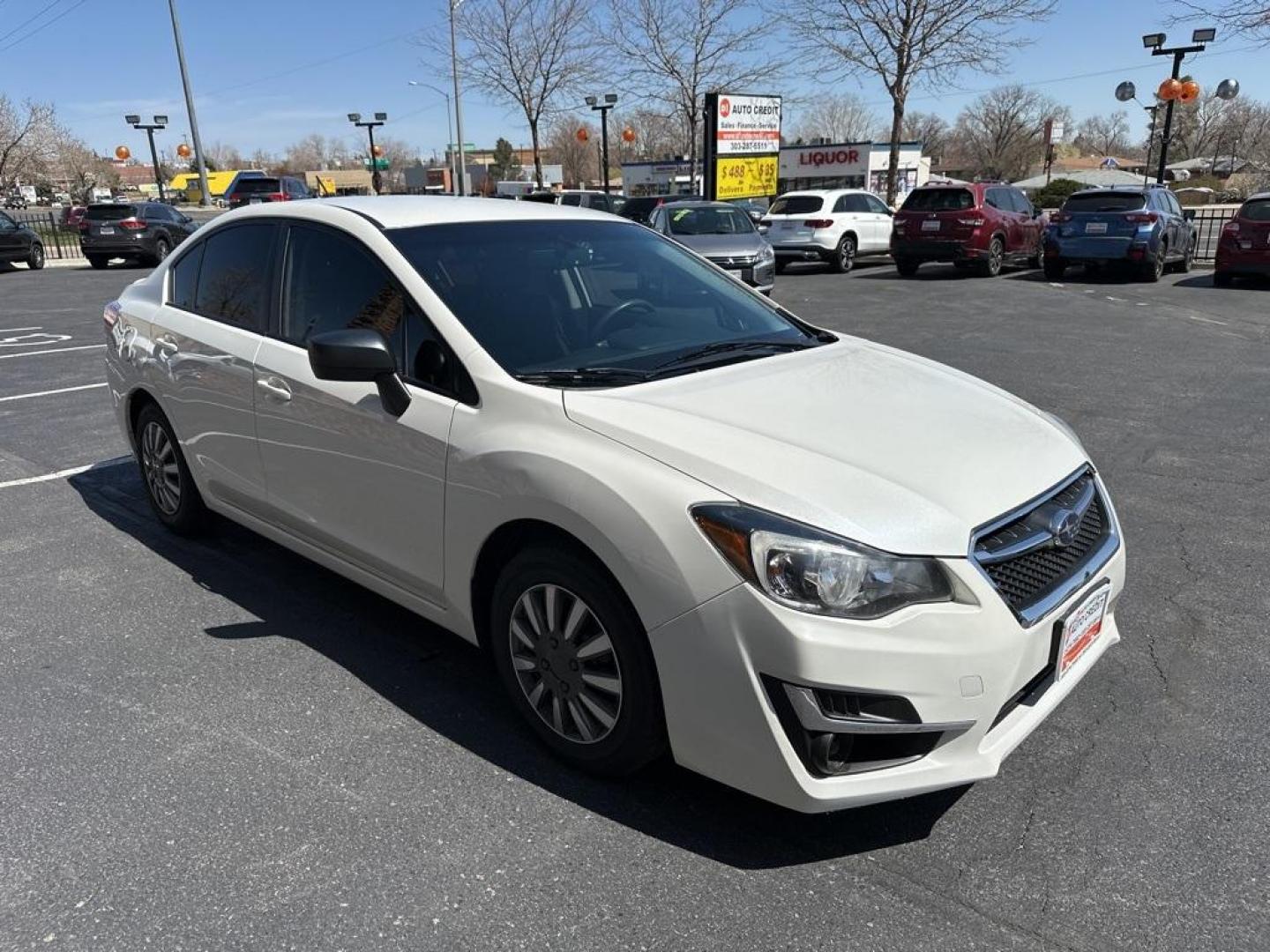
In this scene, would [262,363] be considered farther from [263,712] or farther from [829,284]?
[829,284]

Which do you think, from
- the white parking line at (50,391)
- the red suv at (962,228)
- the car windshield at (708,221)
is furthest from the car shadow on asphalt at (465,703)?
the red suv at (962,228)

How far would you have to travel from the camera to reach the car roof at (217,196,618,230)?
3.56 metres

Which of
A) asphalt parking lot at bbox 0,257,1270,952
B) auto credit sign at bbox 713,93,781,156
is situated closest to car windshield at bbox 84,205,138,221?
auto credit sign at bbox 713,93,781,156

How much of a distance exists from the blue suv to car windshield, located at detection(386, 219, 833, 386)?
1505cm

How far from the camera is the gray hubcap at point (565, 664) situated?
2.66 meters

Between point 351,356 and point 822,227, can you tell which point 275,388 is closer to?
point 351,356

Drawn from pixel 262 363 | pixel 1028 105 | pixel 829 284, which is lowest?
pixel 829 284

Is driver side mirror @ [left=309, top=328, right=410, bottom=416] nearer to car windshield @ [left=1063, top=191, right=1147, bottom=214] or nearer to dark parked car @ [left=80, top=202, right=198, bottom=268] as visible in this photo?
car windshield @ [left=1063, top=191, right=1147, bottom=214]

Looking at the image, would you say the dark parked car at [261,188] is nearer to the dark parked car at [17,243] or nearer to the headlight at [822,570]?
the dark parked car at [17,243]

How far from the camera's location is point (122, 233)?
74.8ft

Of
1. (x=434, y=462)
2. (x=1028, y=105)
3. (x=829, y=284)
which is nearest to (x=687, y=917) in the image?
(x=434, y=462)

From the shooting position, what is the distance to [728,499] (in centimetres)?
235

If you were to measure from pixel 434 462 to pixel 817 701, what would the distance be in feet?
4.69

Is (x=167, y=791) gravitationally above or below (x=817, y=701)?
below
